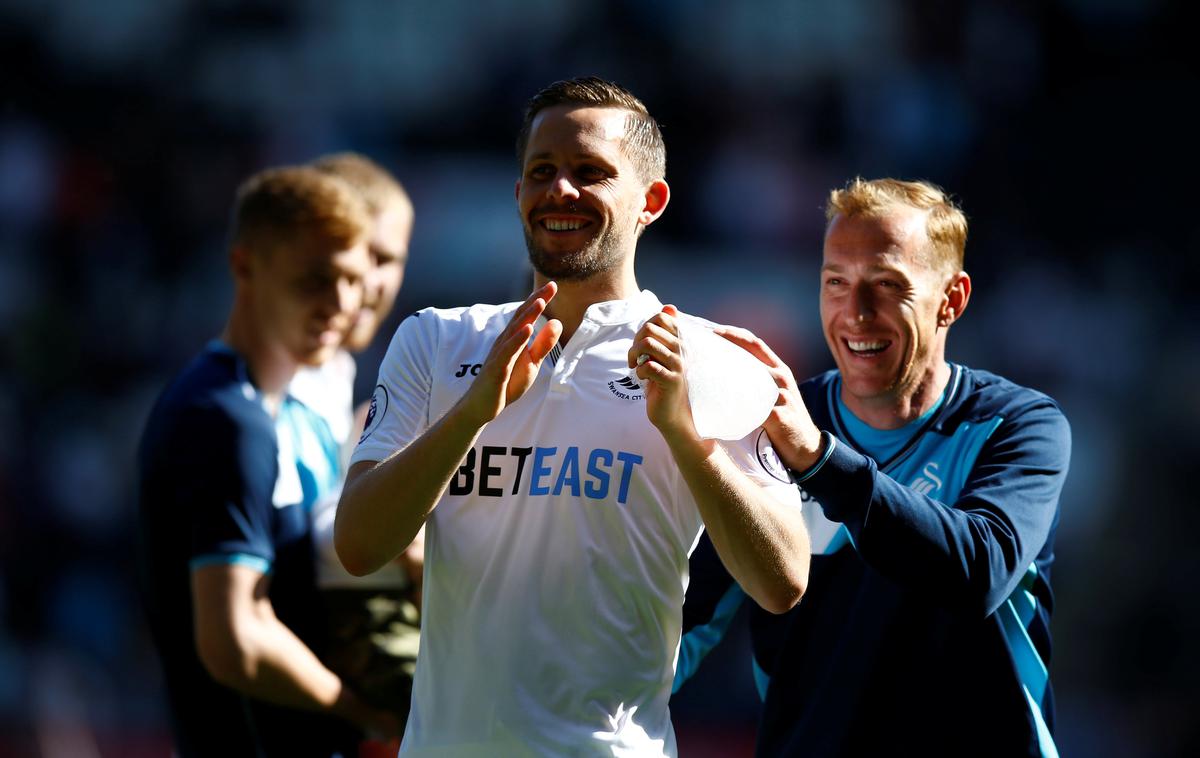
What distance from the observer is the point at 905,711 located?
338cm

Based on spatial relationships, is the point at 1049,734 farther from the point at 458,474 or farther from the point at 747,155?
the point at 747,155

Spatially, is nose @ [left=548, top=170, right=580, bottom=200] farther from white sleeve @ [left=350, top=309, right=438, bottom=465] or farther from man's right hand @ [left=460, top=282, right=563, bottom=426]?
white sleeve @ [left=350, top=309, right=438, bottom=465]

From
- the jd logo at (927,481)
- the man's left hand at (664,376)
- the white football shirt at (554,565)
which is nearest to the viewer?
the man's left hand at (664,376)

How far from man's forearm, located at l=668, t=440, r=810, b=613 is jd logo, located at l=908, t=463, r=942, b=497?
0.71 m

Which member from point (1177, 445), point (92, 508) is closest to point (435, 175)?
point (92, 508)

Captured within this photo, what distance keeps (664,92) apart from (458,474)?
37.6 ft

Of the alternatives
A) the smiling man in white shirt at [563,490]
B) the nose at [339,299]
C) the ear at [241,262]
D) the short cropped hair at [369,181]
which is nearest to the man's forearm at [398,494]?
the smiling man in white shirt at [563,490]

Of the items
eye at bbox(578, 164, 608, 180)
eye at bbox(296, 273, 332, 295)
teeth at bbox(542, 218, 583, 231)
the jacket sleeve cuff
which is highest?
eye at bbox(578, 164, 608, 180)

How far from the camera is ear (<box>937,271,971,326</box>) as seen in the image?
146 inches

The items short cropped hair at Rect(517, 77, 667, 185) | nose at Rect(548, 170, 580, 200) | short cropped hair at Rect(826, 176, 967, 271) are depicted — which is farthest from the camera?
short cropped hair at Rect(826, 176, 967, 271)

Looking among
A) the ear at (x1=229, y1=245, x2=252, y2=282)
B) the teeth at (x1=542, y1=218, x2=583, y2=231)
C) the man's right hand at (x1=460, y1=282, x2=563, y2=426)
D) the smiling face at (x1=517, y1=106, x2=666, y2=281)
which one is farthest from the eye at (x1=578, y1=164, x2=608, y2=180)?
the ear at (x1=229, y1=245, x2=252, y2=282)

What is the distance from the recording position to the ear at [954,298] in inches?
146

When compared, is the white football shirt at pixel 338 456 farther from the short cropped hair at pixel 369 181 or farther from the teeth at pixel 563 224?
the teeth at pixel 563 224

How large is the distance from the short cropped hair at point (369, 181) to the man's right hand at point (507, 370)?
2.35 m
